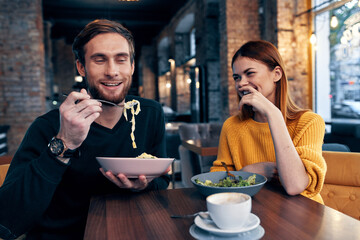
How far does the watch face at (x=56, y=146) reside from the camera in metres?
0.97

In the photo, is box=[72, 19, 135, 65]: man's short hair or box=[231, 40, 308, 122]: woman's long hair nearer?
box=[72, 19, 135, 65]: man's short hair

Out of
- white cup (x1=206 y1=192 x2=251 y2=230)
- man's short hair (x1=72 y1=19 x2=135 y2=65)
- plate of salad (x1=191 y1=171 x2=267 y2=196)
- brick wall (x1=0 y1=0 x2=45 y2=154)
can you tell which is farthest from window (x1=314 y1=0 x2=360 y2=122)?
brick wall (x1=0 y1=0 x2=45 y2=154)

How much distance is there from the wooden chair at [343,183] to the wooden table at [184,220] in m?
0.47

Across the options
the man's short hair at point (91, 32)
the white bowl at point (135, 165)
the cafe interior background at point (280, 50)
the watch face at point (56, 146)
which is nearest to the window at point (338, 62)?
the cafe interior background at point (280, 50)

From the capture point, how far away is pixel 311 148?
123 cm

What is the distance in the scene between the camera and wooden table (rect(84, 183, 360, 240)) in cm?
78

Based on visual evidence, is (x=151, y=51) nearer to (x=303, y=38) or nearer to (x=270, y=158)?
(x=303, y=38)

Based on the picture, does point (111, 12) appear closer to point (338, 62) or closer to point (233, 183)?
point (338, 62)

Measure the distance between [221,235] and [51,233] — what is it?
0.81m

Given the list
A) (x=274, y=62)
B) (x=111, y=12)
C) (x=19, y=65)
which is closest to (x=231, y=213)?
(x=274, y=62)

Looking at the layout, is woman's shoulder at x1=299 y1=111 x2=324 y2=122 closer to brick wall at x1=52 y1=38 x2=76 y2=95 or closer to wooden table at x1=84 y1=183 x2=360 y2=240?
wooden table at x1=84 y1=183 x2=360 y2=240

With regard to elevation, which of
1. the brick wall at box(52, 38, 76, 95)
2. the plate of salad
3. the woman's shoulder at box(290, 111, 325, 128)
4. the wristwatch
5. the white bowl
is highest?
the brick wall at box(52, 38, 76, 95)

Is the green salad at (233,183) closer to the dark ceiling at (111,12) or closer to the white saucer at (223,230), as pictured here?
the white saucer at (223,230)

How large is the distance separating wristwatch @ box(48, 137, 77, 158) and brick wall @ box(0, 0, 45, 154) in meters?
4.74
